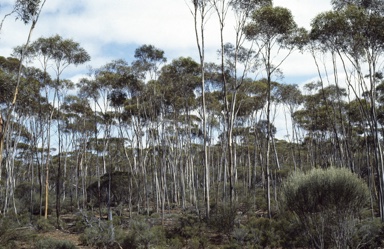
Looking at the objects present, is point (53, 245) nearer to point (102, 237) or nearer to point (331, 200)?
point (102, 237)

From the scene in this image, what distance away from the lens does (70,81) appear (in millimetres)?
27094

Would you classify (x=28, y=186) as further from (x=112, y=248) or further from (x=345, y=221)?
(x=345, y=221)

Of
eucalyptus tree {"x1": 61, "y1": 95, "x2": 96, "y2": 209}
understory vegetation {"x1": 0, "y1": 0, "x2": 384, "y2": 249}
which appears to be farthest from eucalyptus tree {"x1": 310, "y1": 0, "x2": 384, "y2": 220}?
eucalyptus tree {"x1": 61, "y1": 95, "x2": 96, "y2": 209}

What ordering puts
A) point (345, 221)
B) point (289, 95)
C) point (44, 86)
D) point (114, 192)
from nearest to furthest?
point (345, 221) < point (44, 86) < point (114, 192) < point (289, 95)

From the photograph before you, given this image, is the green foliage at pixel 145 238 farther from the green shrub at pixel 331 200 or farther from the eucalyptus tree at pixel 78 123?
the eucalyptus tree at pixel 78 123

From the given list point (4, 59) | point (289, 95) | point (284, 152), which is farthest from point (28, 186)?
point (284, 152)

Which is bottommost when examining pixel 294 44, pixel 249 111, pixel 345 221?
pixel 345 221

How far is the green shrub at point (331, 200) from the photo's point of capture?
8.89m

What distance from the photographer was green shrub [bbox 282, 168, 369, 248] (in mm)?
8891

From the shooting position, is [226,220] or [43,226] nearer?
[226,220]

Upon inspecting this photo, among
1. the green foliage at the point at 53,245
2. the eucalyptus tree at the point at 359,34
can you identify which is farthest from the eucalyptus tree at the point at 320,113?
the green foliage at the point at 53,245

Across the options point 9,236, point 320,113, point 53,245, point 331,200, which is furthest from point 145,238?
point 320,113

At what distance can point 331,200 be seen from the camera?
8.96m

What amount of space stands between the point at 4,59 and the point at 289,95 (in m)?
22.5
